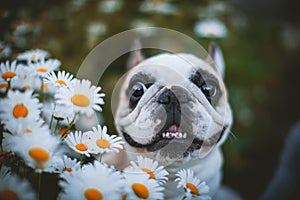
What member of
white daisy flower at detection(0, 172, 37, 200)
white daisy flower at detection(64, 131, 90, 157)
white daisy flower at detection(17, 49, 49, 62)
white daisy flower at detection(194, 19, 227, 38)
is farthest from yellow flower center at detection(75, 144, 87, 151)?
white daisy flower at detection(194, 19, 227, 38)

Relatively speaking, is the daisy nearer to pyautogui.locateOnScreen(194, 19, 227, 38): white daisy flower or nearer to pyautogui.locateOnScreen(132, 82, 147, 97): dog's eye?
pyautogui.locateOnScreen(132, 82, 147, 97): dog's eye

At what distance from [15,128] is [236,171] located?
1.02 meters

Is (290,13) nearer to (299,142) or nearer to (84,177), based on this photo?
(299,142)

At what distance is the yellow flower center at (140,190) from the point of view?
0.58 metres

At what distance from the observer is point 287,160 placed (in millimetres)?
1219

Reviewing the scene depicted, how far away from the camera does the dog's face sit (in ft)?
2.35

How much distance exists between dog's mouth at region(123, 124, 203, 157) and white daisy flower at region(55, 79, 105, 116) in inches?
5.6

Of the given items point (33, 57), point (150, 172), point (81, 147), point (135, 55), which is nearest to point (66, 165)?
point (81, 147)

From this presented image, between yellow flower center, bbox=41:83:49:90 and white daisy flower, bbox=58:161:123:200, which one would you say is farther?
yellow flower center, bbox=41:83:49:90

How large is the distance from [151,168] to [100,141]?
0.33ft

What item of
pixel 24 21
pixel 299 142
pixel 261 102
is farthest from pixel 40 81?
pixel 261 102

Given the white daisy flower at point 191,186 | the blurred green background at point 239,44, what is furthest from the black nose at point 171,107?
the blurred green background at point 239,44

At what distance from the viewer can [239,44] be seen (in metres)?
1.63

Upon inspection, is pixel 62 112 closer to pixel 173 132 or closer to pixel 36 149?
pixel 36 149
